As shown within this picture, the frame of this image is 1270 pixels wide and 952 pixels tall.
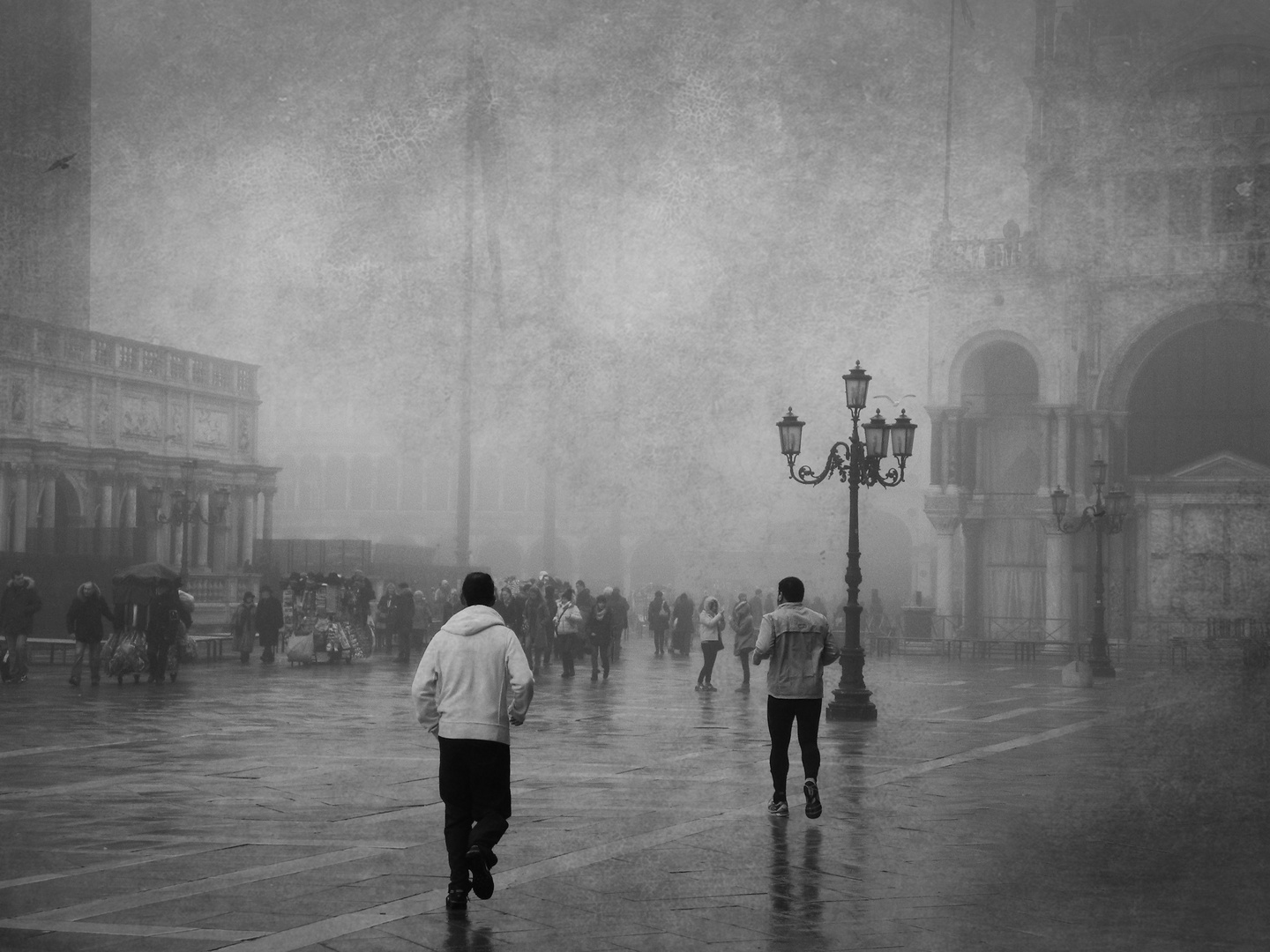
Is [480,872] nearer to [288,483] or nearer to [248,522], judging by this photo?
[248,522]

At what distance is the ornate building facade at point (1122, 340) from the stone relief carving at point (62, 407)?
62.1 ft

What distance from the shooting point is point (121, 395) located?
38.1 metres

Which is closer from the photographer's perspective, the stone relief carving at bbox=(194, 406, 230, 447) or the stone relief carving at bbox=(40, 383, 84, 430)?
the stone relief carving at bbox=(40, 383, 84, 430)

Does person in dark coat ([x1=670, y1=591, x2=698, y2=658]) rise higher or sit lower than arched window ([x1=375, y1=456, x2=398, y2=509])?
lower

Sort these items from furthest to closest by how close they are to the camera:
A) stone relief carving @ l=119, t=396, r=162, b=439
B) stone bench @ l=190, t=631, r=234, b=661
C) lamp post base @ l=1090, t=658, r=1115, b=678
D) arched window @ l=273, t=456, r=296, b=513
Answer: arched window @ l=273, t=456, r=296, b=513
stone relief carving @ l=119, t=396, r=162, b=439
stone bench @ l=190, t=631, r=234, b=661
lamp post base @ l=1090, t=658, r=1115, b=678

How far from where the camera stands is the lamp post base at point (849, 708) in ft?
48.2

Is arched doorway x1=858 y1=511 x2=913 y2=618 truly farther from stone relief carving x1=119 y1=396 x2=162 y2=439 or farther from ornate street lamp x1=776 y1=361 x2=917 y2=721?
ornate street lamp x1=776 y1=361 x2=917 y2=721

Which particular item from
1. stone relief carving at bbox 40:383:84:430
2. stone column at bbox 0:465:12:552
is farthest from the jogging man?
stone relief carving at bbox 40:383:84:430

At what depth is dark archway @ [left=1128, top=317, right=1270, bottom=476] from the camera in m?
31.1

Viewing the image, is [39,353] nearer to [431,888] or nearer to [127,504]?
[127,504]

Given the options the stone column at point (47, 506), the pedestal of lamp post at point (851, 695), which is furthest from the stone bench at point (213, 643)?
the pedestal of lamp post at point (851, 695)

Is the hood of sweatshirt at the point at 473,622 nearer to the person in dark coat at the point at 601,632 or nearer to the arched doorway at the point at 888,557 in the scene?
the person in dark coat at the point at 601,632

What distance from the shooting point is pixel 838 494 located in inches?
1719

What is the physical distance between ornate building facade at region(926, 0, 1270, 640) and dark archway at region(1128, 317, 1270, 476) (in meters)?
0.04
